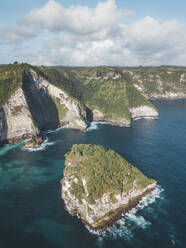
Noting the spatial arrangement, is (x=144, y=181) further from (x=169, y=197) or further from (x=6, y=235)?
(x=6, y=235)

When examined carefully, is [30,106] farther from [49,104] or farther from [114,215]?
[114,215]

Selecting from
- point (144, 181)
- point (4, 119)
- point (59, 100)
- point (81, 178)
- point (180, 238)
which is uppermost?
point (59, 100)

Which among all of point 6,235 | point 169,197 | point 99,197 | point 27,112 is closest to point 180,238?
point 169,197

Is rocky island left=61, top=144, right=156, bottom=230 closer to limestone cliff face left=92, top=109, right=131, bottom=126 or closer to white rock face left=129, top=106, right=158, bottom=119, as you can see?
limestone cliff face left=92, top=109, right=131, bottom=126

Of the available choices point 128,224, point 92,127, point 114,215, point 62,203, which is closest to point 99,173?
point 114,215

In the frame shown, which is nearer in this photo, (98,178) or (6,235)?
(6,235)

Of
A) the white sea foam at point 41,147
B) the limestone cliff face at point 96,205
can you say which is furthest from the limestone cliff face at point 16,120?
the limestone cliff face at point 96,205

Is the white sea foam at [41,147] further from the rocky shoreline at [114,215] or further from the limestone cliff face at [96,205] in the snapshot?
the rocky shoreline at [114,215]
